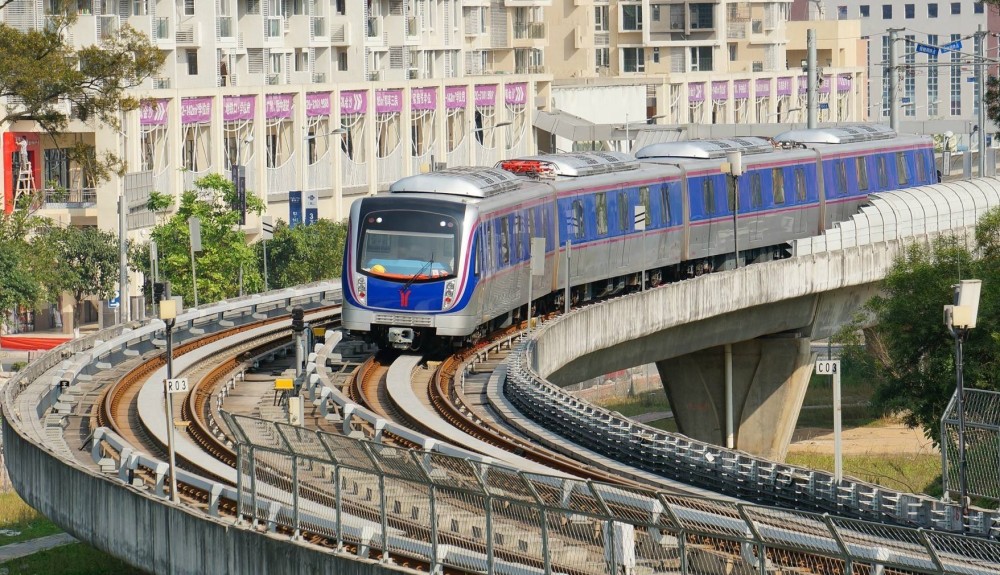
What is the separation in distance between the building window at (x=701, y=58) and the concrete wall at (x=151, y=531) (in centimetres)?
11316

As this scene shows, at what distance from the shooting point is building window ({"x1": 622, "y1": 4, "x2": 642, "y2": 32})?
135m

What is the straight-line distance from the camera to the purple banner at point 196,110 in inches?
3029

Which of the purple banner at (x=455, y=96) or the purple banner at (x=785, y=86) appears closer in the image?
the purple banner at (x=455, y=96)

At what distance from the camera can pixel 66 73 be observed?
181 ft

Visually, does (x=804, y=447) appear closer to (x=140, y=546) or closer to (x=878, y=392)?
(x=878, y=392)

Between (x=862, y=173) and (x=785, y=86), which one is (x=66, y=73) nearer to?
(x=862, y=173)

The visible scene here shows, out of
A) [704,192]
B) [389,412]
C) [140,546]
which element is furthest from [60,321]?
[140,546]

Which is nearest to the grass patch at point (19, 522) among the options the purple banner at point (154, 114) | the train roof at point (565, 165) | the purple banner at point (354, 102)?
the train roof at point (565, 165)

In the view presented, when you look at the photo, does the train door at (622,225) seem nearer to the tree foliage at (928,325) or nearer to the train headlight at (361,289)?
the tree foliage at (928,325)

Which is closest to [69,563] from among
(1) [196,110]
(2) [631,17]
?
(1) [196,110]

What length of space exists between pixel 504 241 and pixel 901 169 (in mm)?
25548

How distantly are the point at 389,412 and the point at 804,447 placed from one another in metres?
39.5

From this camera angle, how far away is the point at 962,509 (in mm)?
19656

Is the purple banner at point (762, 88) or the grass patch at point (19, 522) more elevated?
the purple banner at point (762, 88)
